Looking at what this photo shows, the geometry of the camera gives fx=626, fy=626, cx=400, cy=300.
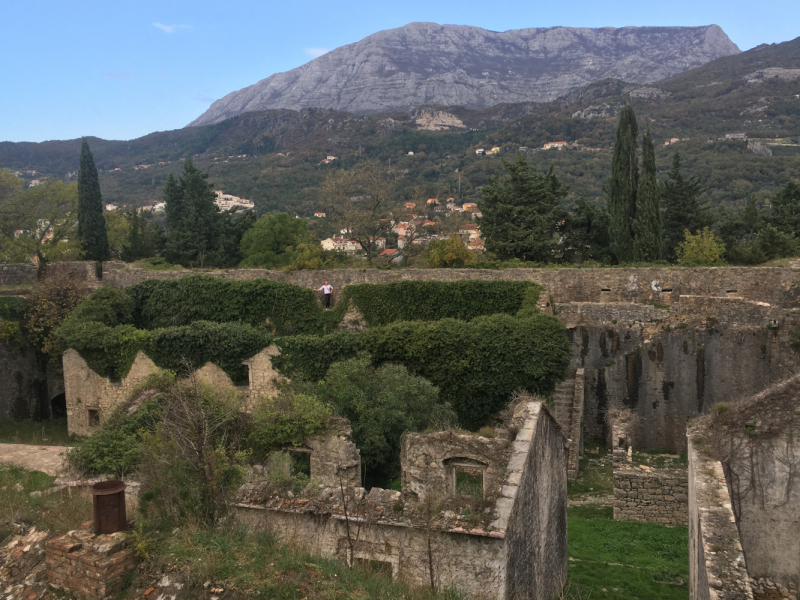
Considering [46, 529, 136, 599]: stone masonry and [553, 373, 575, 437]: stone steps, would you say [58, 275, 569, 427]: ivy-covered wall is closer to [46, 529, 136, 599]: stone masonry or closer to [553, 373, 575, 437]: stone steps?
[553, 373, 575, 437]: stone steps

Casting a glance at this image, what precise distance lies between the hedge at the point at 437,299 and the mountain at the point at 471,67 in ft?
418

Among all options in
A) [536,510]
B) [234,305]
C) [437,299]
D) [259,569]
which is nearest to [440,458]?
[536,510]

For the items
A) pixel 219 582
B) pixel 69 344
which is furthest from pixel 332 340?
pixel 219 582

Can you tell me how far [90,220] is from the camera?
35.0 metres

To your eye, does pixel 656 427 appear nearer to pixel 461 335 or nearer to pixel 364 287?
pixel 461 335

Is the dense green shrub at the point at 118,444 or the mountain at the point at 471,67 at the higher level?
the mountain at the point at 471,67

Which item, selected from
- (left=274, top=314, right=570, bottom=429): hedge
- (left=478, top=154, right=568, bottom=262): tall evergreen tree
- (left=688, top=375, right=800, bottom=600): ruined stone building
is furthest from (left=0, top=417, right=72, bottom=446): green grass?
(left=688, top=375, right=800, bottom=600): ruined stone building

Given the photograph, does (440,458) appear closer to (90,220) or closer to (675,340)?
(675,340)

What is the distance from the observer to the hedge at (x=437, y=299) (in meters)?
20.0

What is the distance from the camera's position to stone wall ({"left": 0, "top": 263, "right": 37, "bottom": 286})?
25.8m

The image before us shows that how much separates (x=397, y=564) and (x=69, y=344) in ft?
54.5

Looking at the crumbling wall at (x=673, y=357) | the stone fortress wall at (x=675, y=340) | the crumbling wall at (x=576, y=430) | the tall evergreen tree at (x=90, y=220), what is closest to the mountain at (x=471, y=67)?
the tall evergreen tree at (x=90, y=220)

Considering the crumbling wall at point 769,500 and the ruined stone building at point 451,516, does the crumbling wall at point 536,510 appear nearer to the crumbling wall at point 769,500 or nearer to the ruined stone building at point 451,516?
the ruined stone building at point 451,516

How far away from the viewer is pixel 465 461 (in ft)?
30.6
